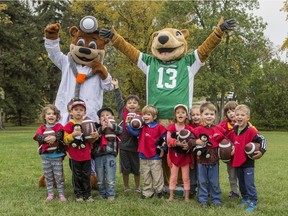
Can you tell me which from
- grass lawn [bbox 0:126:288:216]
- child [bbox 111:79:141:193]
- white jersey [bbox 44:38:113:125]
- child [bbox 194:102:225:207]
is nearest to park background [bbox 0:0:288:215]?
grass lawn [bbox 0:126:288:216]

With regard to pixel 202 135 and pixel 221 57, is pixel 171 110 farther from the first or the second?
pixel 221 57

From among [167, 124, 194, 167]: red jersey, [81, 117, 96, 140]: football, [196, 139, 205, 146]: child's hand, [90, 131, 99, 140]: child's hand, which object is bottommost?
[167, 124, 194, 167]: red jersey

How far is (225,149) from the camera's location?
5668 mm

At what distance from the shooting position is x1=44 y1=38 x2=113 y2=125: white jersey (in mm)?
7102

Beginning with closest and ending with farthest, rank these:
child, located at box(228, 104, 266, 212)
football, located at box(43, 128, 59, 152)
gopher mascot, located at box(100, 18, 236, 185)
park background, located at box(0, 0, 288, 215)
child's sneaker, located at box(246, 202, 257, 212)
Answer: child's sneaker, located at box(246, 202, 257, 212) < child, located at box(228, 104, 266, 212) < football, located at box(43, 128, 59, 152) < gopher mascot, located at box(100, 18, 236, 185) < park background, located at box(0, 0, 288, 215)

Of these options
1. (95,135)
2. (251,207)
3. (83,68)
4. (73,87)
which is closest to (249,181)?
(251,207)

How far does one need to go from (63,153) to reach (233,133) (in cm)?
252

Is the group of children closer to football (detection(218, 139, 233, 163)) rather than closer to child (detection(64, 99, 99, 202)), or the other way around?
child (detection(64, 99, 99, 202))

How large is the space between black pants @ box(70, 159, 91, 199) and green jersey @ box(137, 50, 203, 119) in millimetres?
→ 1514

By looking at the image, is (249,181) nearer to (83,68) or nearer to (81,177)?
(81,177)

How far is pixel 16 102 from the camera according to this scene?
108ft

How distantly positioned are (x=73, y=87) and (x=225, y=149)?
2918 millimetres

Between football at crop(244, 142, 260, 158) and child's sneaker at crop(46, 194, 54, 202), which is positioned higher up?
football at crop(244, 142, 260, 158)

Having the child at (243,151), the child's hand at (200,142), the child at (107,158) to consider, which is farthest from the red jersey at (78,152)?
the child at (243,151)
